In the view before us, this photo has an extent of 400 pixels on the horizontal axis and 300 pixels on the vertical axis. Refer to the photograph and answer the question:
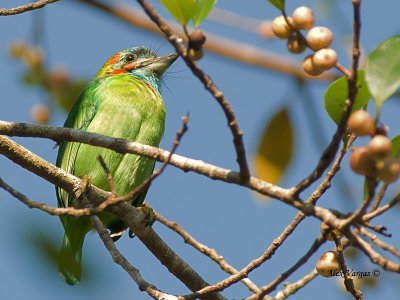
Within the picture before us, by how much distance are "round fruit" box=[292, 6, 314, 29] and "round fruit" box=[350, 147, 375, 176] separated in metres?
0.39

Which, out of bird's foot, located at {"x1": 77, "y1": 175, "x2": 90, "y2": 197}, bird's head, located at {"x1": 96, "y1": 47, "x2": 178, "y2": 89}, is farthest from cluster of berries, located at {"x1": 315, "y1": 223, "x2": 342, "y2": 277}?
bird's head, located at {"x1": 96, "y1": 47, "x2": 178, "y2": 89}

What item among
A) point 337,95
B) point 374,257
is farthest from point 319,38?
point 374,257

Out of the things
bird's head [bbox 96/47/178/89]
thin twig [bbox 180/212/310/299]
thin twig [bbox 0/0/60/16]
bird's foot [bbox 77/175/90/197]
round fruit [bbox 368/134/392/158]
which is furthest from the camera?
bird's head [bbox 96/47/178/89]

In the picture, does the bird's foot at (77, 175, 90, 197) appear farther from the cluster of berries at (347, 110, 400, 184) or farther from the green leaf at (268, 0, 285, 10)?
the cluster of berries at (347, 110, 400, 184)

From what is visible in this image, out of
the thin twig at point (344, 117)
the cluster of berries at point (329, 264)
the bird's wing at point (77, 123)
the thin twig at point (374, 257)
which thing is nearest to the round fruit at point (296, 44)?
the thin twig at point (344, 117)

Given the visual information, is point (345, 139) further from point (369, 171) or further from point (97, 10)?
point (97, 10)

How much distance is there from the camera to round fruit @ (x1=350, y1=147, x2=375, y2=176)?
167cm

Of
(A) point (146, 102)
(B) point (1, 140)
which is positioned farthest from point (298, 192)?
(A) point (146, 102)

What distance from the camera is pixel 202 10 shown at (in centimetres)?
202

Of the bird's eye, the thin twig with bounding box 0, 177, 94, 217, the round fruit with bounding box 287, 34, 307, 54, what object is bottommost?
the thin twig with bounding box 0, 177, 94, 217

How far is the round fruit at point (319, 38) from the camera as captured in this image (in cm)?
188

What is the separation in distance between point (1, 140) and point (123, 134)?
1.60 metres

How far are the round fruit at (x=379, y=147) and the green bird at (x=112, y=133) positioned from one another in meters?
3.04

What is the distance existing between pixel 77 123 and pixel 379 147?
3.64m
